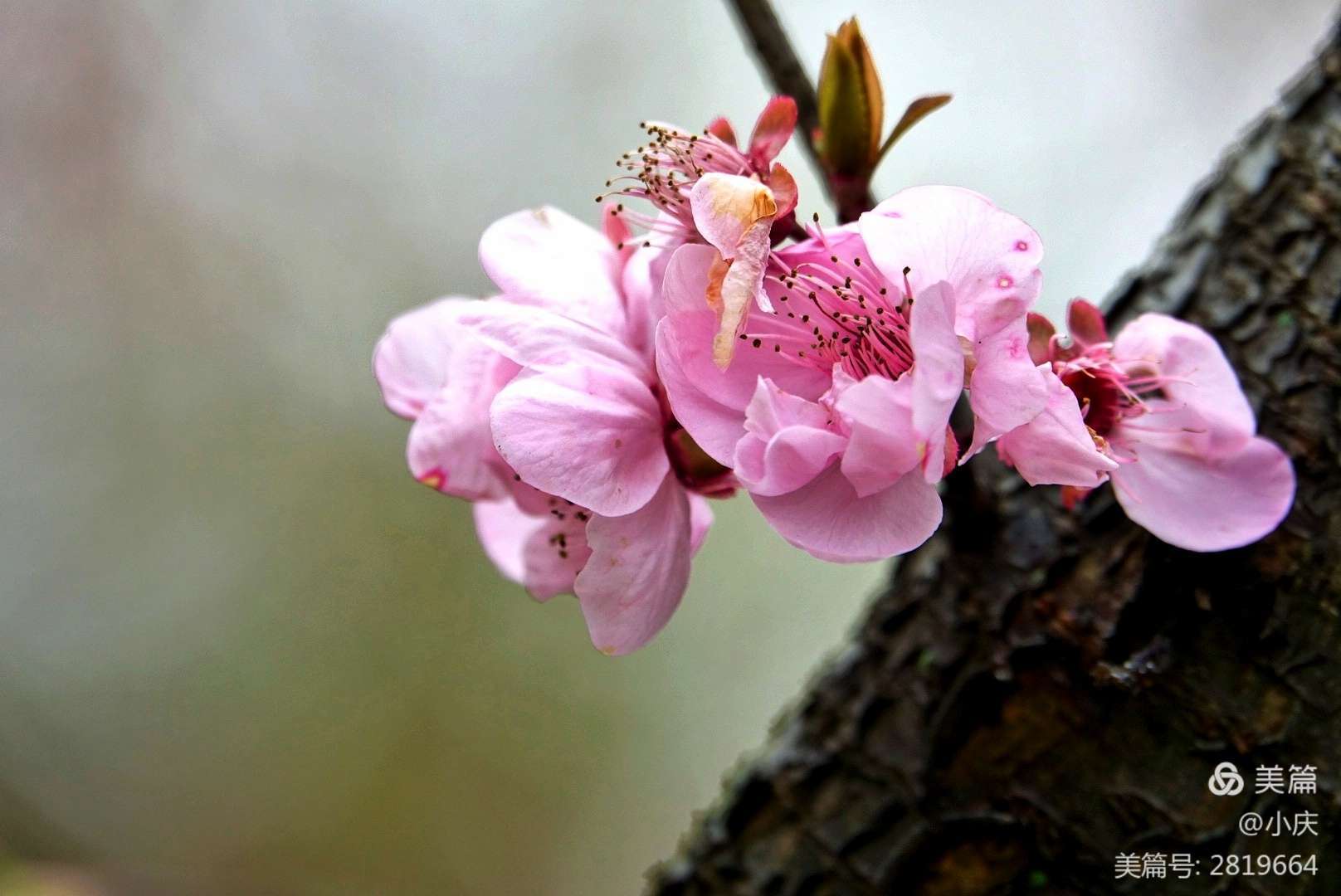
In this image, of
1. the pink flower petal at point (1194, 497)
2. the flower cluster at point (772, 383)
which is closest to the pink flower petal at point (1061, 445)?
the flower cluster at point (772, 383)

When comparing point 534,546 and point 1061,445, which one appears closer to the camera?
point 1061,445

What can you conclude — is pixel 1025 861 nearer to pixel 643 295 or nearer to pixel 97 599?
pixel 643 295

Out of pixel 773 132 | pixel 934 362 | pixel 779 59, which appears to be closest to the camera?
pixel 934 362

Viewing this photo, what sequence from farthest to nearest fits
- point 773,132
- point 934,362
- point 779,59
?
point 779,59, point 773,132, point 934,362

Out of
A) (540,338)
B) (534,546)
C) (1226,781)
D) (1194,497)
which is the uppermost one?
(540,338)

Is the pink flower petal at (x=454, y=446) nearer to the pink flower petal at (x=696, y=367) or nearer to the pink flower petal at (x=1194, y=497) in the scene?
the pink flower petal at (x=696, y=367)

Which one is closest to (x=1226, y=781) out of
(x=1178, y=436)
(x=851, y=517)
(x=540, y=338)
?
(x=1178, y=436)

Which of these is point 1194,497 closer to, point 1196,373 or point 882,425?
point 1196,373
